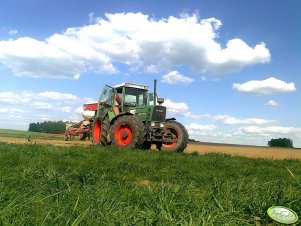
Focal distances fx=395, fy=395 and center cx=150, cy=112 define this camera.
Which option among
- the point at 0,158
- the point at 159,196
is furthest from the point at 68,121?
the point at 159,196

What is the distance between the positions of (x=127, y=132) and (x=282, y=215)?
10.4 meters

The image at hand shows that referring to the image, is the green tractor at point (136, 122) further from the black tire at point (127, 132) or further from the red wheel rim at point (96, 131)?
the red wheel rim at point (96, 131)

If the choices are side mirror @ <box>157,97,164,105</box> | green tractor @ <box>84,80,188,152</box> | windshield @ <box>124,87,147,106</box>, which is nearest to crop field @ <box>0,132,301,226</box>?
green tractor @ <box>84,80,188,152</box>

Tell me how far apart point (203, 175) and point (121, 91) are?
778 cm

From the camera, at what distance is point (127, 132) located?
13734mm

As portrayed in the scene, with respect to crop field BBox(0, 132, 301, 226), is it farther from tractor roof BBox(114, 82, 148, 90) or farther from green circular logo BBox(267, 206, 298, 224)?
tractor roof BBox(114, 82, 148, 90)

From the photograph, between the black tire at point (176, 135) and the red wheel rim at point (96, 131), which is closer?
the black tire at point (176, 135)

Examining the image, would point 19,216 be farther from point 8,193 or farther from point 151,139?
point 151,139

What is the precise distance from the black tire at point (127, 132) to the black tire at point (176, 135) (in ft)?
4.00

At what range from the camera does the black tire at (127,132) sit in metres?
13.1

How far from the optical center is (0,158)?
27.0ft

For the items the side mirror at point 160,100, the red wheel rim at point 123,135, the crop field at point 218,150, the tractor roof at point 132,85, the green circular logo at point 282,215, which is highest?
the tractor roof at point 132,85

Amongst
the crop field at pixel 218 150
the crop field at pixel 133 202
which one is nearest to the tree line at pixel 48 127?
the crop field at pixel 218 150

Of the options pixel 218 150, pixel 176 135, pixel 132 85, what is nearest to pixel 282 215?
pixel 176 135
